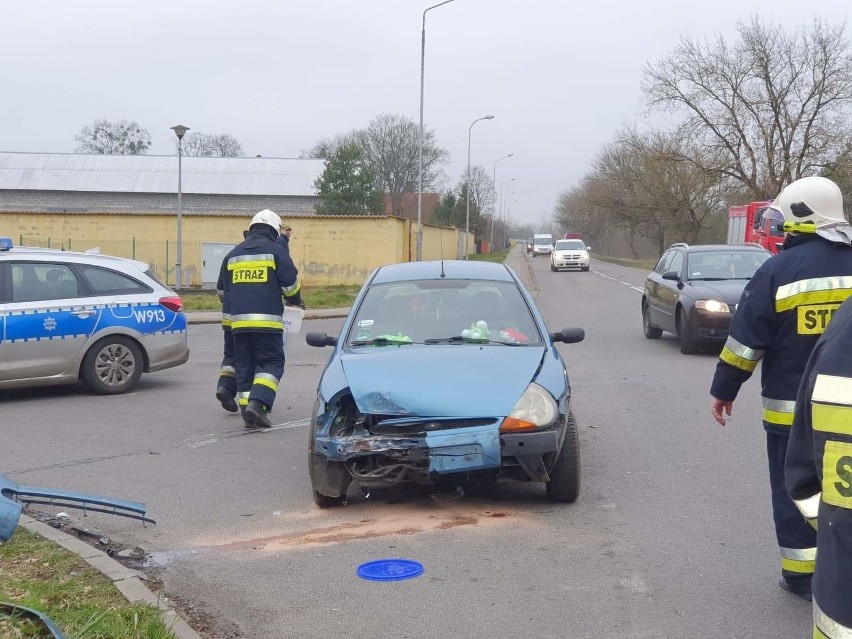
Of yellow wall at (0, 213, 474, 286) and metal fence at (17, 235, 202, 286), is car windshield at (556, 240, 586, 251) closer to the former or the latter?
yellow wall at (0, 213, 474, 286)

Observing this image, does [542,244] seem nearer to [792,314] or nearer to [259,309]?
[259,309]

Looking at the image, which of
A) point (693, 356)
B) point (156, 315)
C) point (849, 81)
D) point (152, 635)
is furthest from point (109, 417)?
point (849, 81)

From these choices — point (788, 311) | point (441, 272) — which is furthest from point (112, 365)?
point (788, 311)

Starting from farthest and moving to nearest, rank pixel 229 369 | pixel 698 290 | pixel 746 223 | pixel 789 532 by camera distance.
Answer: pixel 746 223
pixel 698 290
pixel 229 369
pixel 789 532

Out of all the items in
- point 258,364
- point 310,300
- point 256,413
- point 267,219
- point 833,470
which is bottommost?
point 310,300

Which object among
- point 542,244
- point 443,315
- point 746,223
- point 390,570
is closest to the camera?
point 390,570

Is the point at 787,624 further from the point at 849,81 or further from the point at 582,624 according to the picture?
the point at 849,81

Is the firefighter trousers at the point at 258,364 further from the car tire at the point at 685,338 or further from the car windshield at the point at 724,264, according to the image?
the car windshield at the point at 724,264

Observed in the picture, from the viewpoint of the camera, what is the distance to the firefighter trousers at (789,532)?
14.2ft

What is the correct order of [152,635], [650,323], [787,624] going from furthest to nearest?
[650,323], [787,624], [152,635]

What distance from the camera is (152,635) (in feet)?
→ 12.8

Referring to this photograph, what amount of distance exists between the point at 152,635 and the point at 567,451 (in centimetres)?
291

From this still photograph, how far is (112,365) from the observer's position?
10.8 meters

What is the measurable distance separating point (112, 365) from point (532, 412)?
6506mm
